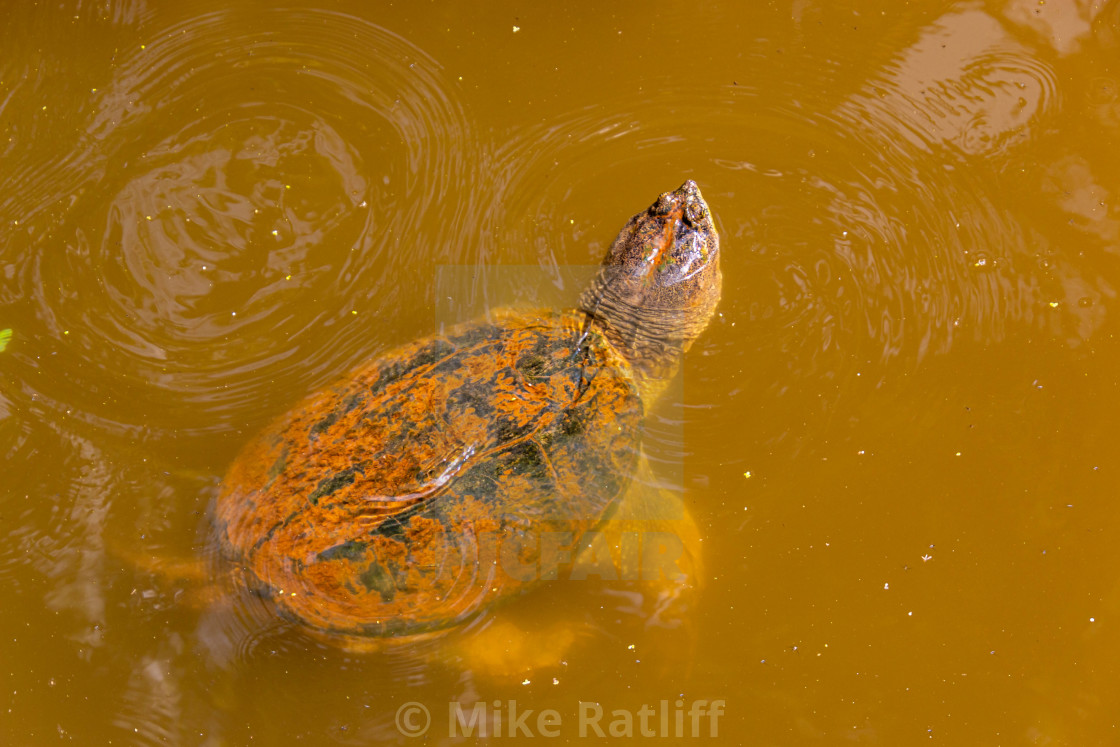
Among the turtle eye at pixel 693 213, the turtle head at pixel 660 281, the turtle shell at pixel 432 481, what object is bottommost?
the turtle shell at pixel 432 481

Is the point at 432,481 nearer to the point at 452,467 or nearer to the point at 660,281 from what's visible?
the point at 452,467

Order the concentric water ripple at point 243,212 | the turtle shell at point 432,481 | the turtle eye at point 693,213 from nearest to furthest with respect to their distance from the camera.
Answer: the turtle shell at point 432,481 < the turtle eye at point 693,213 < the concentric water ripple at point 243,212

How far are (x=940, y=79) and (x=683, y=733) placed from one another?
3.65 metres

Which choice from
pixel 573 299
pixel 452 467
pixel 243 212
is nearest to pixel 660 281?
pixel 573 299

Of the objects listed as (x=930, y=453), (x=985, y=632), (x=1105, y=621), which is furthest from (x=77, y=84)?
(x=1105, y=621)

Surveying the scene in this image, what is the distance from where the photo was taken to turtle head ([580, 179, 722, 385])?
10.8ft

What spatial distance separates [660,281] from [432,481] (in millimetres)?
1447

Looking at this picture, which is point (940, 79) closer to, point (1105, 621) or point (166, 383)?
point (1105, 621)

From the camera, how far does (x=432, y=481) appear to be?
2.64 metres

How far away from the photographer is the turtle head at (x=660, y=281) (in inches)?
130

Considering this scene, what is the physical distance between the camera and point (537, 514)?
2896 millimetres

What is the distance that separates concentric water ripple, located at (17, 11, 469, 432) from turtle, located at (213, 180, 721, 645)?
20.1 inches

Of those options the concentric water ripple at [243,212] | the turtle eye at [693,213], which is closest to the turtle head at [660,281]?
the turtle eye at [693,213]

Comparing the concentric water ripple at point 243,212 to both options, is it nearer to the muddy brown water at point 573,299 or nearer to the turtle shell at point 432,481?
the muddy brown water at point 573,299
